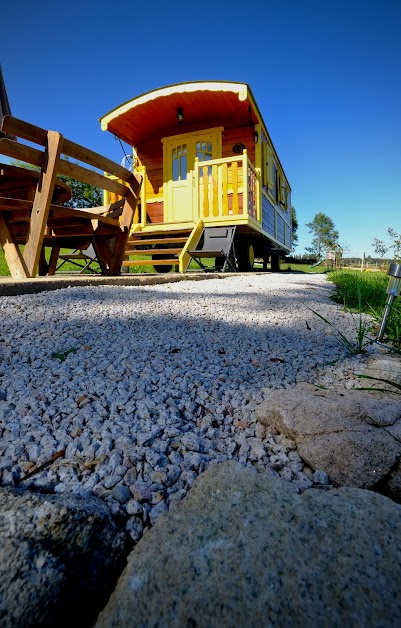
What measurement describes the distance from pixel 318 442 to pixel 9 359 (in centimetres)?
112

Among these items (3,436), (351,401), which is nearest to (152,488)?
(3,436)

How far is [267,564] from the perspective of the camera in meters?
0.50

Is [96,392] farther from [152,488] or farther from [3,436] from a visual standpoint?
[152,488]

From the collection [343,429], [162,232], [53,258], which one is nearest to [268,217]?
[162,232]

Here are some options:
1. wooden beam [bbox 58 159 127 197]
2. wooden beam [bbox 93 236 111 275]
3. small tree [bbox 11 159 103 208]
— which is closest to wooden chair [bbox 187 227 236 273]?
wooden beam [bbox 93 236 111 275]

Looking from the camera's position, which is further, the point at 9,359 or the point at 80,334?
the point at 80,334

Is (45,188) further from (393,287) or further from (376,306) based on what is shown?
(376,306)

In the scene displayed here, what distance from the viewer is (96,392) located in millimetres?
1093

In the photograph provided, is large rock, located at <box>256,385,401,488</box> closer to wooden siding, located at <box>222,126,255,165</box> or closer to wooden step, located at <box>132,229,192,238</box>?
wooden step, located at <box>132,229,192,238</box>

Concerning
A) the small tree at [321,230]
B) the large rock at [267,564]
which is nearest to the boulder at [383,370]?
the large rock at [267,564]

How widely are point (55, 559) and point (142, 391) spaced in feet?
2.02

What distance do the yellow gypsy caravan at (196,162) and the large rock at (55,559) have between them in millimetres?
5497

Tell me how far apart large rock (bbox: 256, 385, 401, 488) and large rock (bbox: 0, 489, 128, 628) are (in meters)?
0.50

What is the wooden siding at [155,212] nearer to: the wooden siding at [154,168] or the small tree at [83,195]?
the wooden siding at [154,168]
